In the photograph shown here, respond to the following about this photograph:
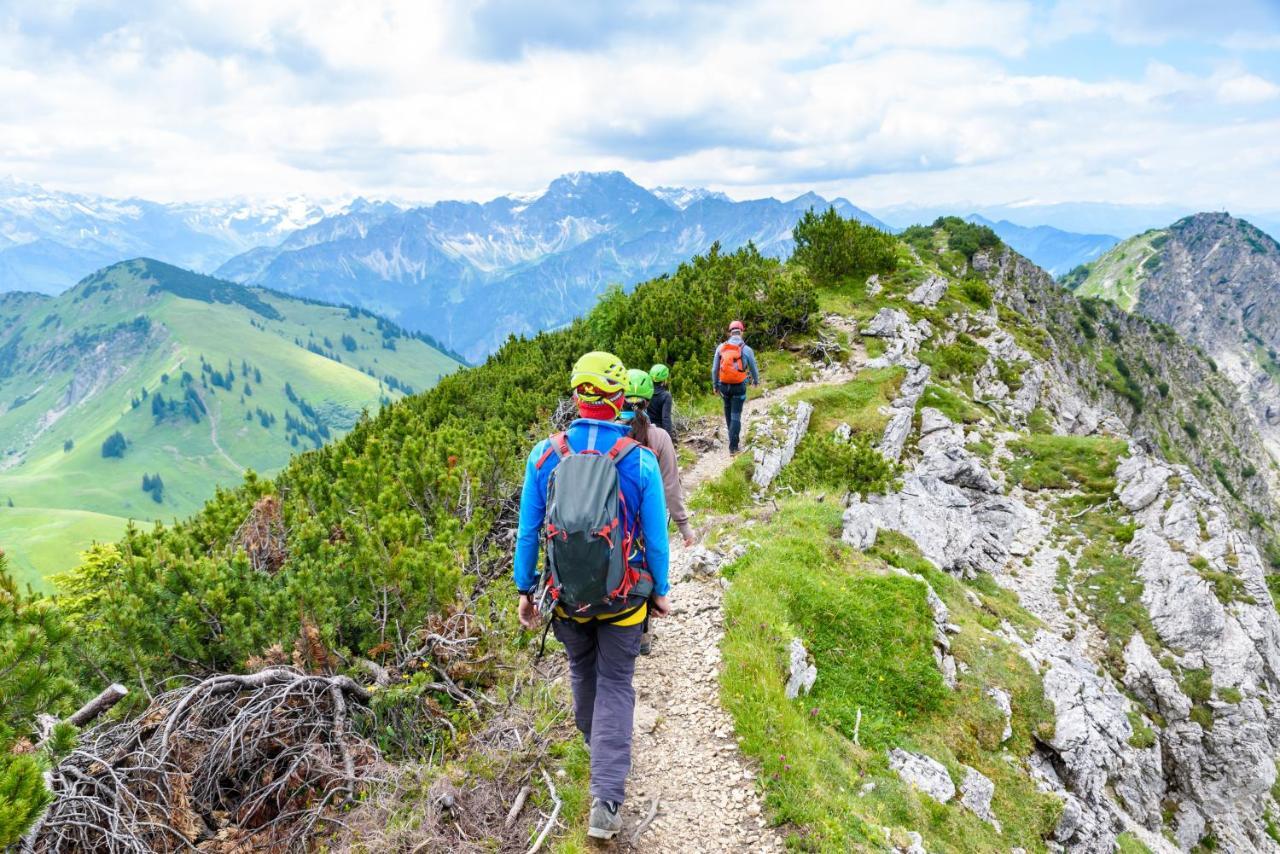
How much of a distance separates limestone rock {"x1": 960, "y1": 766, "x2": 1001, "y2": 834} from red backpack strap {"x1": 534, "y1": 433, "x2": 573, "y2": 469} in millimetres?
7264

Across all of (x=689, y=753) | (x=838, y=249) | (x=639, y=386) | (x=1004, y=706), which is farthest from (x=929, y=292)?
(x=689, y=753)

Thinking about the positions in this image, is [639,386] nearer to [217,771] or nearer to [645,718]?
[645,718]

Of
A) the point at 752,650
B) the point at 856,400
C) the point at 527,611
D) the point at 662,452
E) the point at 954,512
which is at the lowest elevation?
the point at 954,512

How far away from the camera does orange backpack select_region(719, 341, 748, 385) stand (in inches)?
607

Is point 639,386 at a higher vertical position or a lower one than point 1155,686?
higher

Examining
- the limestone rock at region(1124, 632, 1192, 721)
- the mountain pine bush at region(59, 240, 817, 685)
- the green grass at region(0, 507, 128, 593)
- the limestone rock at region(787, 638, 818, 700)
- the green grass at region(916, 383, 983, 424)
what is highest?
the mountain pine bush at region(59, 240, 817, 685)

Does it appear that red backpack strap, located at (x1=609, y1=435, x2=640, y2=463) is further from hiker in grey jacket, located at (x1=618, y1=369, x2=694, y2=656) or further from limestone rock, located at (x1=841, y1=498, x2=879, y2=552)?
limestone rock, located at (x1=841, y1=498, x2=879, y2=552)

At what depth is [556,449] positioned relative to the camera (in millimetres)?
5438

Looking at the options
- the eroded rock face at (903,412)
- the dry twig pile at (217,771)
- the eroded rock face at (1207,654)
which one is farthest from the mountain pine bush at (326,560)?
the eroded rock face at (1207,654)

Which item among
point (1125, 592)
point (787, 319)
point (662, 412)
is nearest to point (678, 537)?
point (662, 412)

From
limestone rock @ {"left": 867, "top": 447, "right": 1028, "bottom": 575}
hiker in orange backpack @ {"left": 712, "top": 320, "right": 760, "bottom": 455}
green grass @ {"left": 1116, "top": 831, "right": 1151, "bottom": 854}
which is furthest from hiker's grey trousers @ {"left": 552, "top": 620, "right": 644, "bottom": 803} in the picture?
hiker in orange backpack @ {"left": 712, "top": 320, "right": 760, "bottom": 455}

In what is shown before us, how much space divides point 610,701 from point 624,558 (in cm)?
143

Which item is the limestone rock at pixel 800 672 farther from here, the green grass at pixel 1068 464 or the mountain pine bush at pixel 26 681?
the green grass at pixel 1068 464

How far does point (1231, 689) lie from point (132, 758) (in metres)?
20.6
